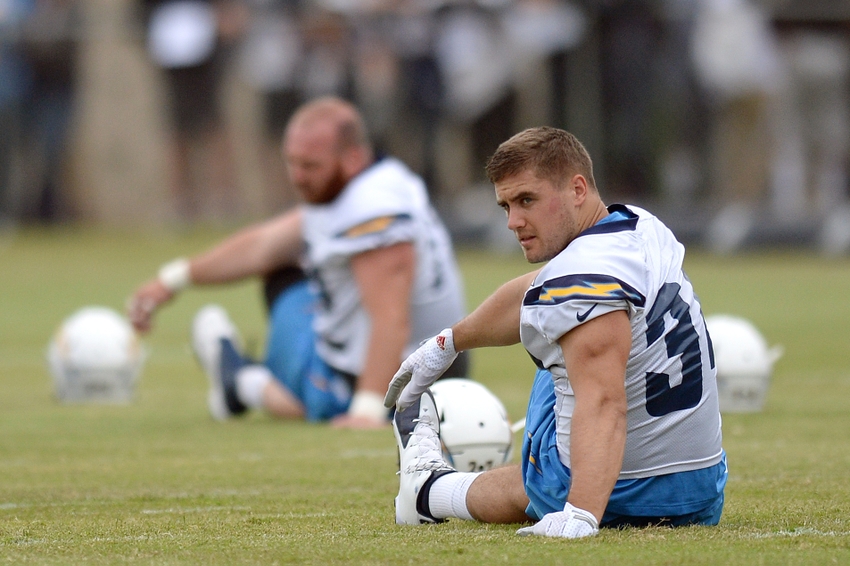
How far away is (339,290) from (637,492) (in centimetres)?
385

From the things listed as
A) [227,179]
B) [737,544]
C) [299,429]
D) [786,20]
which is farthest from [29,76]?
[737,544]

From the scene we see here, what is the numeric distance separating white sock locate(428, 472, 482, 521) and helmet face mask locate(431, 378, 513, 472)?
0.69 metres

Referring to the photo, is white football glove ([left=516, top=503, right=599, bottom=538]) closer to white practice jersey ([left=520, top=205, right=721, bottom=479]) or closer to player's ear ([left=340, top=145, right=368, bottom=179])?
white practice jersey ([left=520, top=205, right=721, bottom=479])

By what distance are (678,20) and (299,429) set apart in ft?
45.0

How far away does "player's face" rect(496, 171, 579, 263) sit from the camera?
3.96 meters

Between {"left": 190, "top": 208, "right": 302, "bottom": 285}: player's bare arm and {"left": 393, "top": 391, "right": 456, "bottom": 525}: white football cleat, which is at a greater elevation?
{"left": 190, "top": 208, "right": 302, "bottom": 285}: player's bare arm

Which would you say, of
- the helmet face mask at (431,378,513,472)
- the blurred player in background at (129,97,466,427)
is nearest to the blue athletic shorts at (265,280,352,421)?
the blurred player in background at (129,97,466,427)

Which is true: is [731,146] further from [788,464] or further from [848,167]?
[788,464]

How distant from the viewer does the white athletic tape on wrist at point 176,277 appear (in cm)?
827

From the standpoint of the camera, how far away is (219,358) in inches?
319

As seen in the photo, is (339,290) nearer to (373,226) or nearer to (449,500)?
(373,226)

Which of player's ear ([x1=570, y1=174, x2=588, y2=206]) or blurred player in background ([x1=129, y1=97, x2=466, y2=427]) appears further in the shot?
blurred player in background ([x1=129, y1=97, x2=466, y2=427])

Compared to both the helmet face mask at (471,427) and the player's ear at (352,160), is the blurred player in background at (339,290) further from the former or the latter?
the helmet face mask at (471,427)

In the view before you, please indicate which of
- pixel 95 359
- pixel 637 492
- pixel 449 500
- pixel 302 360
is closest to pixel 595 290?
pixel 637 492
